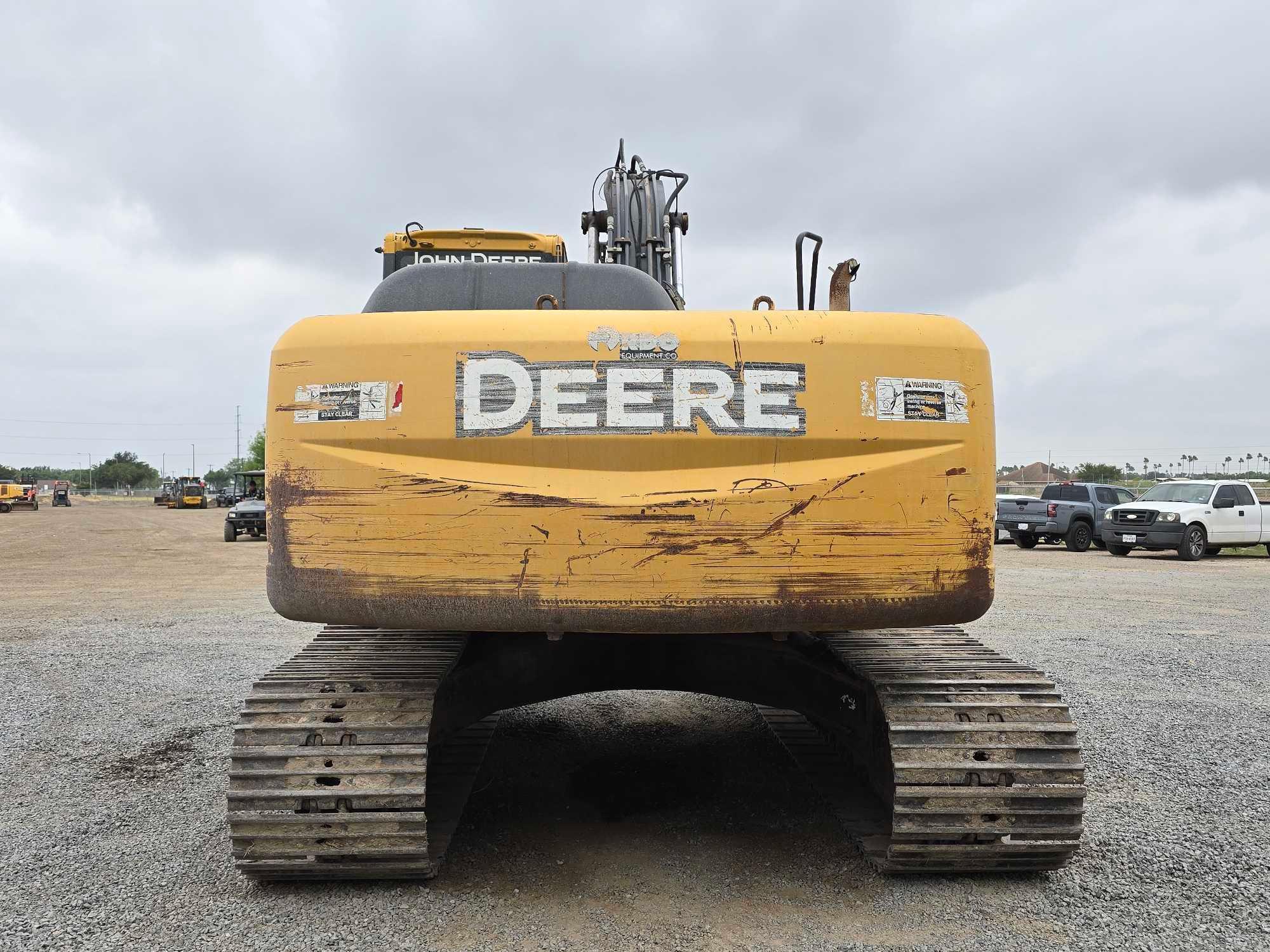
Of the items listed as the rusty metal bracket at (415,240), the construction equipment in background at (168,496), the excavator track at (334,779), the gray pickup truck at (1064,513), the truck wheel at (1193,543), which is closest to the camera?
the excavator track at (334,779)

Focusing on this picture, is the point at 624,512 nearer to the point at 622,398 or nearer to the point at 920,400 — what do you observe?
the point at 622,398

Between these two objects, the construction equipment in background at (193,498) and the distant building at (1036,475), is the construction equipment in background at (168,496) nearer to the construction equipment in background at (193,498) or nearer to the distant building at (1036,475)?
the construction equipment in background at (193,498)

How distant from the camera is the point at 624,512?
2725 millimetres

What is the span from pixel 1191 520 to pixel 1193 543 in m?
0.47

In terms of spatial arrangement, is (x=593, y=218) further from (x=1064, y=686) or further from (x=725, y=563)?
(x=725, y=563)

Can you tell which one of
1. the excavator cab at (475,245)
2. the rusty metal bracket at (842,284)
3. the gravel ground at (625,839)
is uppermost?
the excavator cab at (475,245)

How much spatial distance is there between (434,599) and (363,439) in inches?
19.9

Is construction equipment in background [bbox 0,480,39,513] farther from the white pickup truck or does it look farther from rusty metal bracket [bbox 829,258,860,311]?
rusty metal bracket [bbox 829,258,860,311]

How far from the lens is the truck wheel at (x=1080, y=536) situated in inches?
887

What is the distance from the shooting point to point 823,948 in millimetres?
2699

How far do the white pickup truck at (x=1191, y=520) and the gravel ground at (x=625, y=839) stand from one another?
13.1 metres

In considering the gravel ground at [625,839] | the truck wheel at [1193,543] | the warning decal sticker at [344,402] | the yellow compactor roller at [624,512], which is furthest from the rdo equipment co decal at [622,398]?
the truck wheel at [1193,543]

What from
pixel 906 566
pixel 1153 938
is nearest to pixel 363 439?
pixel 906 566

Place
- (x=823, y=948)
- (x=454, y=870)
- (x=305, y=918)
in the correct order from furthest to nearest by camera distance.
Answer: (x=454, y=870)
(x=305, y=918)
(x=823, y=948)
